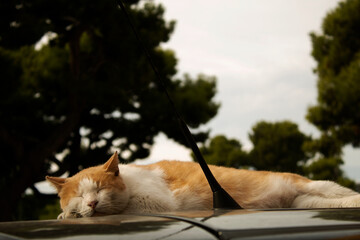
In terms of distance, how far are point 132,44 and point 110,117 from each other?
304cm

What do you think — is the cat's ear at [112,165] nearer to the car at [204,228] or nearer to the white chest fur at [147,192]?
the white chest fur at [147,192]

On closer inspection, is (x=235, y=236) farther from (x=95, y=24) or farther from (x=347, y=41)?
(x=347, y=41)

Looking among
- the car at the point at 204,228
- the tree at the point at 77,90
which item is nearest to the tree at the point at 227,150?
the tree at the point at 77,90

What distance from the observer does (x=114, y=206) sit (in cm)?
154

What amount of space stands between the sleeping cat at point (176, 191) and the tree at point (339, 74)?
1256cm

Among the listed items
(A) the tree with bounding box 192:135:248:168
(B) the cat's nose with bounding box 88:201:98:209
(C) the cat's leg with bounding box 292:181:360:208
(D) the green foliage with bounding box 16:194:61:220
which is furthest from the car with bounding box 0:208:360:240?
(A) the tree with bounding box 192:135:248:168

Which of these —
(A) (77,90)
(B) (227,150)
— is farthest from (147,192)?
(B) (227,150)

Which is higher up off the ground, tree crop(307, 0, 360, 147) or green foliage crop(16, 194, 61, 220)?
tree crop(307, 0, 360, 147)

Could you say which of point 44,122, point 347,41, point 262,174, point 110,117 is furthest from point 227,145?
point 262,174

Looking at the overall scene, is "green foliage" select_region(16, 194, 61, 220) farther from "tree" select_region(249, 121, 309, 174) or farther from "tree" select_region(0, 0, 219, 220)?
"tree" select_region(249, 121, 309, 174)

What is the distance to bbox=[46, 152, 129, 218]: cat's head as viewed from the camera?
149 cm

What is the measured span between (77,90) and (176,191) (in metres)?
8.68

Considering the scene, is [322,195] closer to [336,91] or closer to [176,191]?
[176,191]

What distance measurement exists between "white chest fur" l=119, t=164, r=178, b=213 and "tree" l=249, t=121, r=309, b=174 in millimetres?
22401
